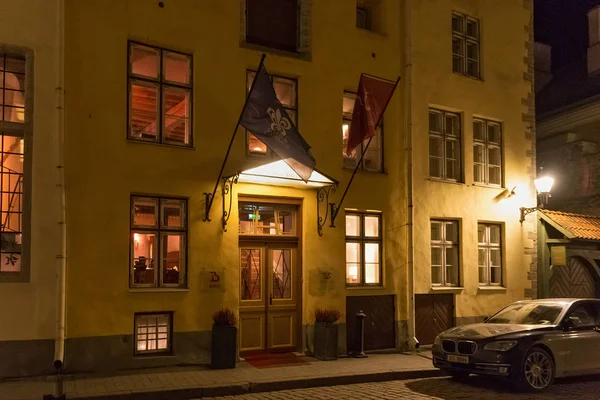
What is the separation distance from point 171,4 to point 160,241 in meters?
4.52

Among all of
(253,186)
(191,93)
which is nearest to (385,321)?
(253,186)

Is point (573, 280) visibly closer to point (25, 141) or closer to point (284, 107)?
point (284, 107)

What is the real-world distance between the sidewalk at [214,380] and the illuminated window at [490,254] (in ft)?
14.8

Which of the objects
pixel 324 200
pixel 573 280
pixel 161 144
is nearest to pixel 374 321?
pixel 324 200

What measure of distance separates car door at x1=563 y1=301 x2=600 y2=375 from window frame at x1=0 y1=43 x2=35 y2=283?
9209 millimetres

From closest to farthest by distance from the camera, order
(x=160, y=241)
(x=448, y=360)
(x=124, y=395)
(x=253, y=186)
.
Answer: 1. (x=124, y=395)
2. (x=448, y=360)
3. (x=160, y=241)
4. (x=253, y=186)

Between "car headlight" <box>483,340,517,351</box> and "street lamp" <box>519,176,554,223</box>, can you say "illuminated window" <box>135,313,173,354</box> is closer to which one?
"car headlight" <box>483,340,517,351</box>

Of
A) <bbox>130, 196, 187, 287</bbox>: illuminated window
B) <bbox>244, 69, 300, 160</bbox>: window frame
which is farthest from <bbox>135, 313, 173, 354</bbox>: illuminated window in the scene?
<bbox>244, 69, 300, 160</bbox>: window frame

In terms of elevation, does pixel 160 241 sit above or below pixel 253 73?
below

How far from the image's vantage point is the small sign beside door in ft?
55.8

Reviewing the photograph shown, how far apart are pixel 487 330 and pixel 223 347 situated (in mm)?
4729

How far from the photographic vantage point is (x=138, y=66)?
12.1 meters

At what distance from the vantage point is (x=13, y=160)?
10.9 meters

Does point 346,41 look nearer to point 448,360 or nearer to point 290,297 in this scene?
point 290,297
